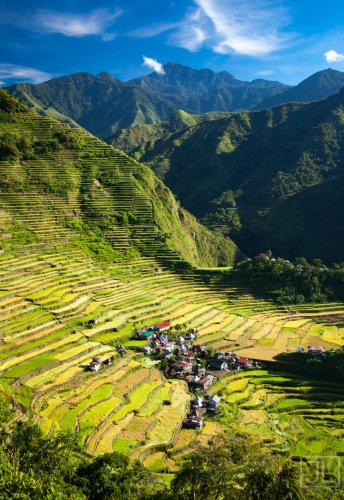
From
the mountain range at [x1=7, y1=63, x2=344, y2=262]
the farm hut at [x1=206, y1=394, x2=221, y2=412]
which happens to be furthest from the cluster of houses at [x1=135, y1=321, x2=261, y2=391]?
the mountain range at [x1=7, y1=63, x2=344, y2=262]

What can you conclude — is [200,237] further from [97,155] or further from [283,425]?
[283,425]

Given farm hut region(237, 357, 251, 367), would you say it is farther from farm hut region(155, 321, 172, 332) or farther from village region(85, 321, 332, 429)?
farm hut region(155, 321, 172, 332)

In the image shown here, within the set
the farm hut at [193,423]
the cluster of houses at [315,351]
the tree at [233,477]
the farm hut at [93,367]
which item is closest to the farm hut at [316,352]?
the cluster of houses at [315,351]

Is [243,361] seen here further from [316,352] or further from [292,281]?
[292,281]

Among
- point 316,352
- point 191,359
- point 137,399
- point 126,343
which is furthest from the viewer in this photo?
point 316,352

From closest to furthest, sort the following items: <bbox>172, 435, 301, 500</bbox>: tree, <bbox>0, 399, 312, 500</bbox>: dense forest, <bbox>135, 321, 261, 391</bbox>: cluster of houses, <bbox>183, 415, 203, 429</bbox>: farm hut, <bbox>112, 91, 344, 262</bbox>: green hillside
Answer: <bbox>172, 435, 301, 500</bbox>: tree → <bbox>0, 399, 312, 500</bbox>: dense forest → <bbox>183, 415, 203, 429</bbox>: farm hut → <bbox>135, 321, 261, 391</bbox>: cluster of houses → <bbox>112, 91, 344, 262</bbox>: green hillside

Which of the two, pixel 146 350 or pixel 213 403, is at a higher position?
pixel 146 350

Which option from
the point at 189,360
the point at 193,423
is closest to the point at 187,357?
the point at 189,360
